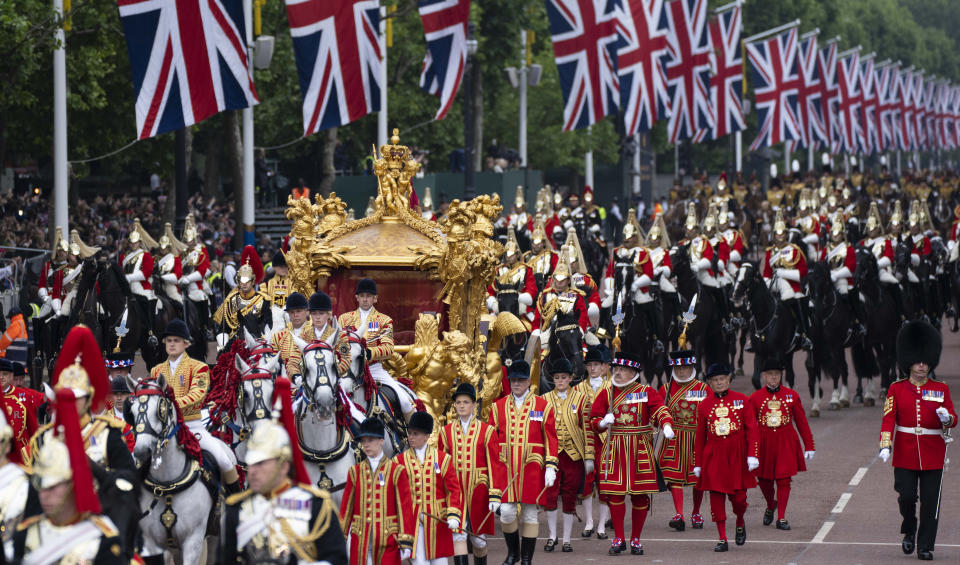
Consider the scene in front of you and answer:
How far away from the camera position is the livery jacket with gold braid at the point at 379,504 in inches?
433

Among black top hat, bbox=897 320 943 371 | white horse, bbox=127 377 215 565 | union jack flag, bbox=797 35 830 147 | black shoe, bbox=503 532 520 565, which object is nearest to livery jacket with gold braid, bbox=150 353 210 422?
white horse, bbox=127 377 215 565

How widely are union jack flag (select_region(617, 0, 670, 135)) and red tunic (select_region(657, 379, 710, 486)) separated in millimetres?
22259

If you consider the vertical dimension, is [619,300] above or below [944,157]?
below

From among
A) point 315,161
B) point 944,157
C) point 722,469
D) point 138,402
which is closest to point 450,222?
point 722,469

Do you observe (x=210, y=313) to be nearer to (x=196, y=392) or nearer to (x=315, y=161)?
(x=196, y=392)

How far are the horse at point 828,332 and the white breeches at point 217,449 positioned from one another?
12.3 m

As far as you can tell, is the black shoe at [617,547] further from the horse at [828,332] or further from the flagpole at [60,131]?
the flagpole at [60,131]

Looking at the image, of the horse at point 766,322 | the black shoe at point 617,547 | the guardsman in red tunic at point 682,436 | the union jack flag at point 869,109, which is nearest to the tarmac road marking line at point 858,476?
the guardsman in red tunic at point 682,436

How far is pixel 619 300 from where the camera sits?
73.7ft

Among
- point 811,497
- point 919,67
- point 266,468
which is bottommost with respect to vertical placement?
point 811,497

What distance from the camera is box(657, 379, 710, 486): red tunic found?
48.9 ft

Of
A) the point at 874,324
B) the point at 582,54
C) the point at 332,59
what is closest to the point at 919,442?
the point at 874,324

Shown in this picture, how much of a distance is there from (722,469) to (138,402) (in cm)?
535

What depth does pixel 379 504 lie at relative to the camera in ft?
36.1
